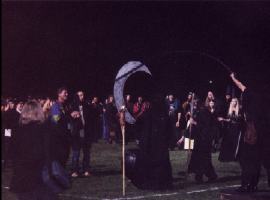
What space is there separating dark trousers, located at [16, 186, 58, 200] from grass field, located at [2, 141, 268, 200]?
12.1 ft

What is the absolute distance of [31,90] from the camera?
31.9m

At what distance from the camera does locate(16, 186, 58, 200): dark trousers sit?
7.25m

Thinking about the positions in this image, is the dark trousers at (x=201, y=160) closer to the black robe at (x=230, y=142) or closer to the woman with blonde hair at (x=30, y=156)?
the black robe at (x=230, y=142)

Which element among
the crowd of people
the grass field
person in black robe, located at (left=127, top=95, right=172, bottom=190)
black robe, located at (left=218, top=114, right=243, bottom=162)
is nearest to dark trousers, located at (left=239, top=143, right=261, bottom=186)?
the crowd of people

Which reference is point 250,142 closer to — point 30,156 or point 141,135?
point 141,135

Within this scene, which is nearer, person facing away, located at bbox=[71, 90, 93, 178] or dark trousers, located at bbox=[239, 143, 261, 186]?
dark trousers, located at bbox=[239, 143, 261, 186]

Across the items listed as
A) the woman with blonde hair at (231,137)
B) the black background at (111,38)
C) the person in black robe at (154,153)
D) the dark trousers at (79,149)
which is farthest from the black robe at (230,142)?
the black background at (111,38)

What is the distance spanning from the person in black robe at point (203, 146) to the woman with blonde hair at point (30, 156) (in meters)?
6.54

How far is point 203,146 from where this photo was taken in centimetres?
1373

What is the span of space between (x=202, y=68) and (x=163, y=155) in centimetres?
2412

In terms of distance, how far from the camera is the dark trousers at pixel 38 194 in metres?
7.25

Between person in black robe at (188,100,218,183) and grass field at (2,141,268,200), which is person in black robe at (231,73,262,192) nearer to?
grass field at (2,141,268,200)

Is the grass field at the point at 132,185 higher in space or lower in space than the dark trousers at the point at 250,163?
lower

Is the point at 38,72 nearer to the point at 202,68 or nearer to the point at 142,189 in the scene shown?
the point at 202,68
